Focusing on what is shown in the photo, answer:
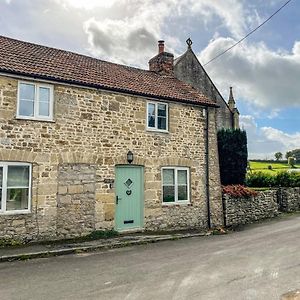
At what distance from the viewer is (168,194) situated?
45.2ft

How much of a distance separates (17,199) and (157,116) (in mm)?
6467

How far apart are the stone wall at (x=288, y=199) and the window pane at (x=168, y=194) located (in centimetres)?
870

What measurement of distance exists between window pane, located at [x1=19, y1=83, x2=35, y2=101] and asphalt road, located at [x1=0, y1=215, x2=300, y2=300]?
17.7 ft

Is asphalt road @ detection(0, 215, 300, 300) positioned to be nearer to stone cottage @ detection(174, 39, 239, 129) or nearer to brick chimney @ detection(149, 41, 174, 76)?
brick chimney @ detection(149, 41, 174, 76)

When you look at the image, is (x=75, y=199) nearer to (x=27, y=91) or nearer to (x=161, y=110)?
(x=27, y=91)

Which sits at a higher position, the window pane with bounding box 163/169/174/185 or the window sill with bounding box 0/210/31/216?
the window pane with bounding box 163/169/174/185

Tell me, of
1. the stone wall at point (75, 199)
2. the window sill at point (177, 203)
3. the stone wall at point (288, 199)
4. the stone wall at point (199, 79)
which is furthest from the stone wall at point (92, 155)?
the stone wall at point (199, 79)

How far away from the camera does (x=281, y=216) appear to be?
17.5 meters

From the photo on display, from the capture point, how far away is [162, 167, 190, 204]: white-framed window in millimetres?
13766

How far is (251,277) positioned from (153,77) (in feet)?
38.1

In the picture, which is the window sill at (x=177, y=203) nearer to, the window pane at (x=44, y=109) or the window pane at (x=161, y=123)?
the window pane at (x=161, y=123)

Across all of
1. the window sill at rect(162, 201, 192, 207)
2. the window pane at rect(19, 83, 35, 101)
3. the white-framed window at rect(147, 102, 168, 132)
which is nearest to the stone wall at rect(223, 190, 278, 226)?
the window sill at rect(162, 201, 192, 207)

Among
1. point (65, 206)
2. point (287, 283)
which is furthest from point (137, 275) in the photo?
point (65, 206)

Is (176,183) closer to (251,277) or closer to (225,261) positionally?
(225,261)
